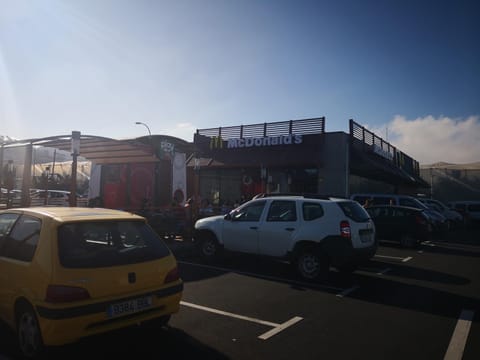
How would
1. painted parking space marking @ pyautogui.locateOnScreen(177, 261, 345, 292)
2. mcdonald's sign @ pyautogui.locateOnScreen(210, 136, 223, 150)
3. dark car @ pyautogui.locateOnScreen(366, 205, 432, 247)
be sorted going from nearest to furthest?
painted parking space marking @ pyautogui.locateOnScreen(177, 261, 345, 292), dark car @ pyautogui.locateOnScreen(366, 205, 432, 247), mcdonald's sign @ pyautogui.locateOnScreen(210, 136, 223, 150)

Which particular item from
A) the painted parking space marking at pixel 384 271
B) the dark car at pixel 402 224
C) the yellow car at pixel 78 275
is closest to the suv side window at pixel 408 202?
the dark car at pixel 402 224

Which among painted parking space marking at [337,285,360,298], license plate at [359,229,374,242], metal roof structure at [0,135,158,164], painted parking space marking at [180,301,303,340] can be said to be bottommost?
painted parking space marking at [180,301,303,340]

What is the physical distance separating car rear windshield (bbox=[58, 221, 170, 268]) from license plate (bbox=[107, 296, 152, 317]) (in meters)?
0.42

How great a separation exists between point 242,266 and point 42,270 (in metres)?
5.89

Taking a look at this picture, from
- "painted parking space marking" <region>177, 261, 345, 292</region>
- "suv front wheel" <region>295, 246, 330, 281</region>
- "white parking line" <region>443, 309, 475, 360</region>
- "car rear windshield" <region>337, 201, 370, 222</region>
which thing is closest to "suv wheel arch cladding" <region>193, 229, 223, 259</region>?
"painted parking space marking" <region>177, 261, 345, 292</region>

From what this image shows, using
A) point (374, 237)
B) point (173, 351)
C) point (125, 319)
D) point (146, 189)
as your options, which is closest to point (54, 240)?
point (125, 319)

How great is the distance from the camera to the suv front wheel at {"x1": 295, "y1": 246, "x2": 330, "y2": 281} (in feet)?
24.8

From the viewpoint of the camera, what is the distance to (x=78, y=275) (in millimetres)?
3650

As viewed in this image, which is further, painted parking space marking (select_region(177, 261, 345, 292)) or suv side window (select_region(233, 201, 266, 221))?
suv side window (select_region(233, 201, 266, 221))

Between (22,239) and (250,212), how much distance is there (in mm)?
5423

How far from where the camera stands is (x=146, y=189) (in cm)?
1764

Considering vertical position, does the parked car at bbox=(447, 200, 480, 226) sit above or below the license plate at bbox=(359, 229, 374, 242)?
above

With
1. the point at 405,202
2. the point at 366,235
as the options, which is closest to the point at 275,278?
the point at 366,235

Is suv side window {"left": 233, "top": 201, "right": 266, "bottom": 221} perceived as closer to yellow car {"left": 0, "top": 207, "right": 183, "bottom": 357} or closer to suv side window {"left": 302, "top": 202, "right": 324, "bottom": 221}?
suv side window {"left": 302, "top": 202, "right": 324, "bottom": 221}
